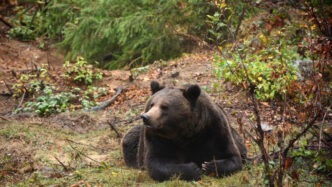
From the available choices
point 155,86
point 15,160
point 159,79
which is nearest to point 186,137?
point 155,86

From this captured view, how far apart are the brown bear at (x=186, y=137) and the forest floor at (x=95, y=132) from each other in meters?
0.18

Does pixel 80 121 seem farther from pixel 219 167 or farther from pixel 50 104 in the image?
pixel 219 167

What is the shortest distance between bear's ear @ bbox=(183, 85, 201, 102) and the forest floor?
49 centimetres

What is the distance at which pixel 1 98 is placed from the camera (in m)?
11.8

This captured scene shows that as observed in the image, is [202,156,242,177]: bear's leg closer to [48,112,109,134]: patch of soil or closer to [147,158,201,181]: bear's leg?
[147,158,201,181]: bear's leg

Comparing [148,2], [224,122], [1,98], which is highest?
[148,2]

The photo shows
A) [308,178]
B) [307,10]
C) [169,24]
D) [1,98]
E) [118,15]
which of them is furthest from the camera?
[118,15]

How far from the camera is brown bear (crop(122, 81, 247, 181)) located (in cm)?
505

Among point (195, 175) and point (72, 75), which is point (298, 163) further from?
point (72, 75)

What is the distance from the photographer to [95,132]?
8.77 meters

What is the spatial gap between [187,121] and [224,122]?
1.95ft

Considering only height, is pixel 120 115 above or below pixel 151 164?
below

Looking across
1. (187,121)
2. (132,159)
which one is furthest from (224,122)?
(132,159)

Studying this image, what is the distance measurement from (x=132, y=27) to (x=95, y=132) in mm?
5853
